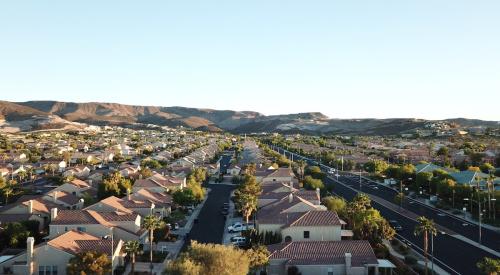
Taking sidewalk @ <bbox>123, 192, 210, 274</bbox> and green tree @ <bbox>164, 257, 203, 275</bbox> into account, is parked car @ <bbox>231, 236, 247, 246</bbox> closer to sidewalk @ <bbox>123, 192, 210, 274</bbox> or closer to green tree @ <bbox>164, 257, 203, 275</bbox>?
sidewalk @ <bbox>123, 192, 210, 274</bbox>

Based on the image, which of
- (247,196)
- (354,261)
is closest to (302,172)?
(247,196)

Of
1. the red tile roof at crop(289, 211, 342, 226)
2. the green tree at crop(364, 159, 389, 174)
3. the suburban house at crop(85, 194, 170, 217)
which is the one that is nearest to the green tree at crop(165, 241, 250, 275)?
the red tile roof at crop(289, 211, 342, 226)

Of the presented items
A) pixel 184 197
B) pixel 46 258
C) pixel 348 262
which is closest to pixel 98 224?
pixel 46 258

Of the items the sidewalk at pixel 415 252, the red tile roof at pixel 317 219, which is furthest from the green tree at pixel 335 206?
the red tile roof at pixel 317 219

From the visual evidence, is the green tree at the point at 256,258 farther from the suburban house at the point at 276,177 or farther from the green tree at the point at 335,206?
the suburban house at the point at 276,177

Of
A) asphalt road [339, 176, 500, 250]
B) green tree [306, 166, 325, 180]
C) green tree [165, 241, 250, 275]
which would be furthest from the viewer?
green tree [306, 166, 325, 180]

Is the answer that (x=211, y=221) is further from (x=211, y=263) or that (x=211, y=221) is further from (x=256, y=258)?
(x=211, y=263)
